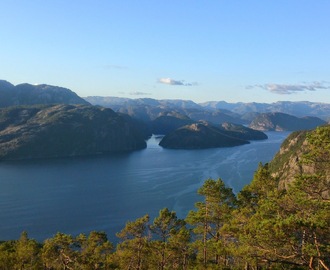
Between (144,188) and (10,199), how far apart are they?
64407mm

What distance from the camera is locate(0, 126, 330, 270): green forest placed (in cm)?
2491

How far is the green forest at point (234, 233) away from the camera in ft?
81.7

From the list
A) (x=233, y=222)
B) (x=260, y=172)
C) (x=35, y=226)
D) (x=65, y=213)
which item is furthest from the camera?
(x=65, y=213)

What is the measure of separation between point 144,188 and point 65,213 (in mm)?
50495

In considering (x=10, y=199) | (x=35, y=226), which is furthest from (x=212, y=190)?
(x=10, y=199)

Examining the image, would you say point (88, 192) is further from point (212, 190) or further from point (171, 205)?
point (212, 190)

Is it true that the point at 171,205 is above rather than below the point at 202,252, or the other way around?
below

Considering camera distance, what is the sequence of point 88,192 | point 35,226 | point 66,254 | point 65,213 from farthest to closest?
1. point 88,192
2. point 65,213
3. point 35,226
4. point 66,254

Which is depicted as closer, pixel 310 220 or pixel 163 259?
pixel 310 220

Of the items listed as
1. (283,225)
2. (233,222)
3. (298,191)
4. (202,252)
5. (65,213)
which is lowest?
(65,213)

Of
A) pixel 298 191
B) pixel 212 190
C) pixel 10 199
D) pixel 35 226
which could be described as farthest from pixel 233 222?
pixel 10 199

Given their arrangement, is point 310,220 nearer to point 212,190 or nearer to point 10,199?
point 212,190

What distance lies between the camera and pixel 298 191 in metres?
26.6

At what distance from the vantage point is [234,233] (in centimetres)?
3631
